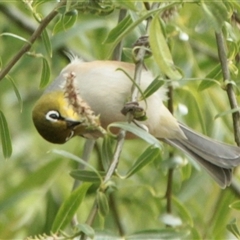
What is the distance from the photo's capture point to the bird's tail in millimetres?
2564

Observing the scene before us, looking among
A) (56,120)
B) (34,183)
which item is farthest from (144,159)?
(34,183)

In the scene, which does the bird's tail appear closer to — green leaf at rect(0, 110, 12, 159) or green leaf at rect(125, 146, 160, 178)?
green leaf at rect(125, 146, 160, 178)

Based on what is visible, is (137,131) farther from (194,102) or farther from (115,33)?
(194,102)

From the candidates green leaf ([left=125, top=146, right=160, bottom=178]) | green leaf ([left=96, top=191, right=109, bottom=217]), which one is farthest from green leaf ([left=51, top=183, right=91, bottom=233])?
green leaf ([left=96, top=191, right=109, bottom=217])

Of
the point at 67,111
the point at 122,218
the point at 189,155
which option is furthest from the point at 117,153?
the point at 122,218

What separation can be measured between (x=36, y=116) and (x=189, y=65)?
0.74 metres

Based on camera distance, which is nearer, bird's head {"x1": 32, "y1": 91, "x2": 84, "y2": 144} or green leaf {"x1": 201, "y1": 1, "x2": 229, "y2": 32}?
green leaf {"x1": 201, "y1": 1, "x2": 229, "y2": 32}

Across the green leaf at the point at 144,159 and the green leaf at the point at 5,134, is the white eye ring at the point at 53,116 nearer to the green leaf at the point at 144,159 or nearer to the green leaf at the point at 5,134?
the green leaf at the point at 5,134

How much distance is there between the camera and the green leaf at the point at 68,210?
2.02 meters

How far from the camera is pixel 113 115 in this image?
266 cm

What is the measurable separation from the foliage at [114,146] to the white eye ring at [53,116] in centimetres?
15

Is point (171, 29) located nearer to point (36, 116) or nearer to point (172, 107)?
point (172, 107)

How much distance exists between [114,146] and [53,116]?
23cm

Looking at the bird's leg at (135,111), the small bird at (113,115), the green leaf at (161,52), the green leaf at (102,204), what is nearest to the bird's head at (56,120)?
the small bird at (113,115)
